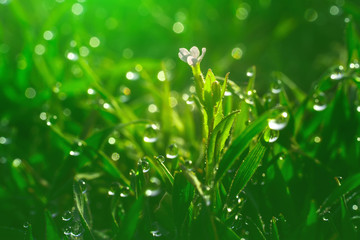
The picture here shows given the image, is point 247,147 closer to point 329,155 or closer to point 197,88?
point 197,88

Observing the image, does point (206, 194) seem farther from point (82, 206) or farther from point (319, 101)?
point (319, 101)

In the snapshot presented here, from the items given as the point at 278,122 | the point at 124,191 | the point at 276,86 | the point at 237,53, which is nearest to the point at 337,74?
the point at 276,86

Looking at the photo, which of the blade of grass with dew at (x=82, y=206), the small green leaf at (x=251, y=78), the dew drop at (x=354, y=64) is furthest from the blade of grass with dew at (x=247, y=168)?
the dew drop at (x=354, y=64)

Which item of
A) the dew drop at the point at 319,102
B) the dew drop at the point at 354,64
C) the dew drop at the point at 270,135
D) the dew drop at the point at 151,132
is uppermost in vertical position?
the dew drop at the point at 354,64

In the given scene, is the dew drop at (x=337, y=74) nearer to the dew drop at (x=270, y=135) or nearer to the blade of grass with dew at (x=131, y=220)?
the dew drop at (x=270, y=135)

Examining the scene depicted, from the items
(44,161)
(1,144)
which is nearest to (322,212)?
(44,161)

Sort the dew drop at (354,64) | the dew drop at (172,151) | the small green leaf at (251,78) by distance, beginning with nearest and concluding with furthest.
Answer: the dew drop at (172,151) → the small green leaf at (251,78) → the dew drop at (354,64)

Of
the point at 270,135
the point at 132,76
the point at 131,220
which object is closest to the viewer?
the point at 131,220

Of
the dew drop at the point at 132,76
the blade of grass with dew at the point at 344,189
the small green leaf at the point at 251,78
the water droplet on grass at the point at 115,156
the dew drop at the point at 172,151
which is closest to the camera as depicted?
the blade of grass with dew at the point at 344,189
